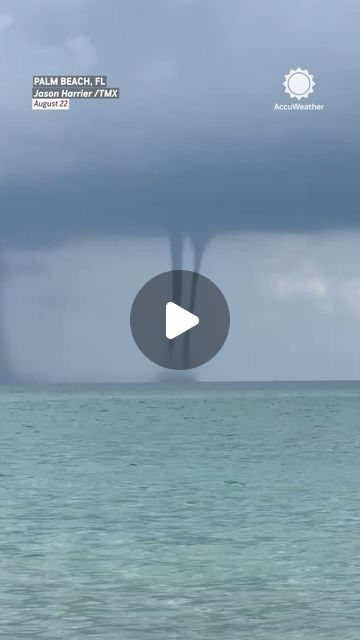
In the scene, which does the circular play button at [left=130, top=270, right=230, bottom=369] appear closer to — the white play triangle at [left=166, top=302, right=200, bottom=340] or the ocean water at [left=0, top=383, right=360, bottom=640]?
the white play triangle at [left=166, top=302, right=200, bottom=340]

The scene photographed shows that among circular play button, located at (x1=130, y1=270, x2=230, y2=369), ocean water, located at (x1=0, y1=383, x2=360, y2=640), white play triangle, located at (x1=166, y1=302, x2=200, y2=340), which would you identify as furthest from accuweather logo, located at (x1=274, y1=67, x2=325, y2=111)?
ocean water, located at (x1=0, y1=383, x2=360, y2=640)

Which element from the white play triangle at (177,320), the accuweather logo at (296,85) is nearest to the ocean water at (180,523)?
Result: the white play triangle at (177,320)

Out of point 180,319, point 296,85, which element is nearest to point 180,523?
point 180,319

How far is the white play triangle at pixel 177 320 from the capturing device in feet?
32.8

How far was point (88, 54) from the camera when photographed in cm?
1027

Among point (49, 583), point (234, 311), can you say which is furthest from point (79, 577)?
point (234, 311)

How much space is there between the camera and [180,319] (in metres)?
10.0

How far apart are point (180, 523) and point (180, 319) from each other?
5.04m

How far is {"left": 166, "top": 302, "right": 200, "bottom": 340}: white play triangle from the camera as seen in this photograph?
32.8 ft

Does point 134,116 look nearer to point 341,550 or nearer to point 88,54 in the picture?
point 88,54

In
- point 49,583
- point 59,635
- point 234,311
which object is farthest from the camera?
point 234,311

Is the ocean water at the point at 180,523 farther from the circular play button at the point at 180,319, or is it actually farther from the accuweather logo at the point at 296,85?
the accuweather logo at the point at 296,85

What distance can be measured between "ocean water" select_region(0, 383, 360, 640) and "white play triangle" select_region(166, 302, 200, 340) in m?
1.09

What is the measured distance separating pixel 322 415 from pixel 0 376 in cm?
231
